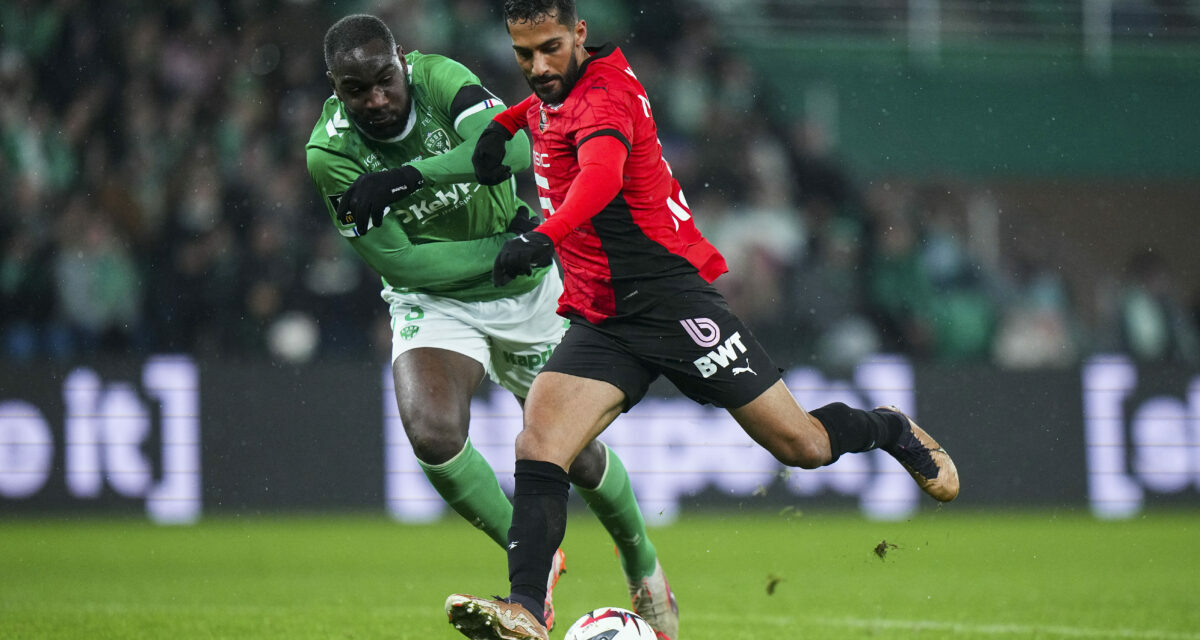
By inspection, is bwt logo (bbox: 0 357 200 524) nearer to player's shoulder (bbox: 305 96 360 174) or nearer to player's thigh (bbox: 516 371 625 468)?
player's shoulder (bbox: 305 96 360 174)

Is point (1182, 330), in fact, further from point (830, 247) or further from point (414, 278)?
point (414, 278)

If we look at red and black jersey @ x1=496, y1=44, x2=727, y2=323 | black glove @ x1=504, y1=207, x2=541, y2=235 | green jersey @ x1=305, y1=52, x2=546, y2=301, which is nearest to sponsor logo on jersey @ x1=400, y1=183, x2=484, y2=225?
green jersey @ x1=305, y1=52, x2=546, y2=301

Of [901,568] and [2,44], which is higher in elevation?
[2,44]

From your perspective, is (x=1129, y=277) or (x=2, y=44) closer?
(x=2, y=44)

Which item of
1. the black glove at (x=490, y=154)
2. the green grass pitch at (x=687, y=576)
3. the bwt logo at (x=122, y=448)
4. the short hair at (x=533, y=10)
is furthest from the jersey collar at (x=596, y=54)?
the bwt logo at (x=122, y=448)

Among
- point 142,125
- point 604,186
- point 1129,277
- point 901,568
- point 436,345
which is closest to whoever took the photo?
point 604,186

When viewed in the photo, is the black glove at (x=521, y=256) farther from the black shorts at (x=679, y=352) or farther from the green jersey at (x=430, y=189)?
the green jersey at (x=430, y=189)

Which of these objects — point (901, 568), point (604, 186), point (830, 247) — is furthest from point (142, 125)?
point (604, 186)

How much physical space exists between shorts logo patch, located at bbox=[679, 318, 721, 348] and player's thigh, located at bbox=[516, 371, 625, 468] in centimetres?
27

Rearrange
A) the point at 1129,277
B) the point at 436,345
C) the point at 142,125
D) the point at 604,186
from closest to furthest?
the point at 604,186 < the point at 436,345 < the point at 142,125 < the point at 1129,277

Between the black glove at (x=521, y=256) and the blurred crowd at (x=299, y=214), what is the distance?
6.87 m

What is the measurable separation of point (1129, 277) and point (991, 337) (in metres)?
2.90

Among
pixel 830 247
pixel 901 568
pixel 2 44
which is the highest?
pixel 2 44

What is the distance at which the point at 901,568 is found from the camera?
7797mm
